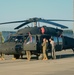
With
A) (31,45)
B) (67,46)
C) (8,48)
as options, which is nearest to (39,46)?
Result: (31,45)

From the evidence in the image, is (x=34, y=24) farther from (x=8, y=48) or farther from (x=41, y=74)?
(x=41, y=74)

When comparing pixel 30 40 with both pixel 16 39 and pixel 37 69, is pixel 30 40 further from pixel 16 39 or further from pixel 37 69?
pixel 37 69

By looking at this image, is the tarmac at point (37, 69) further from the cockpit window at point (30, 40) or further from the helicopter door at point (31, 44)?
the cockpit window at point (30, 40)

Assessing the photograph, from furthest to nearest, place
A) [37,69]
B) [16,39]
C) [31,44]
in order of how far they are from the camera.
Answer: [16,39] → [31,44] → [37,69]

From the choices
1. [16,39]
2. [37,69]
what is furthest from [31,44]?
[37,69]

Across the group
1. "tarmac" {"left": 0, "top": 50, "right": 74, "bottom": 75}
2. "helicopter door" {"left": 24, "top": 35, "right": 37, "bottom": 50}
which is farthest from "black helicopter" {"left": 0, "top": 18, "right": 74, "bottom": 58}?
"tarmac" {"left": 0, "top": 50, "right": 74, "bottom": 75}

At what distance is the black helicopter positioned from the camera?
65.4ft

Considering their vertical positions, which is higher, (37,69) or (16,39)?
(16,39)

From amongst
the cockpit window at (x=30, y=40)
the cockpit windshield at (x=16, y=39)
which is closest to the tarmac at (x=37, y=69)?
the cockpit window at (x=30, y=40)

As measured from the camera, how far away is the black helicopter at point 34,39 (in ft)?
65.4

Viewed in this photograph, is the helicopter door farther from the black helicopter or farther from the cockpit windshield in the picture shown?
the cockpit windshield

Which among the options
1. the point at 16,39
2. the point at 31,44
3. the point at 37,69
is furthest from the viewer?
the point at 16,39

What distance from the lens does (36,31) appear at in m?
21.6

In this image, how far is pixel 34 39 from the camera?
20312 mm
